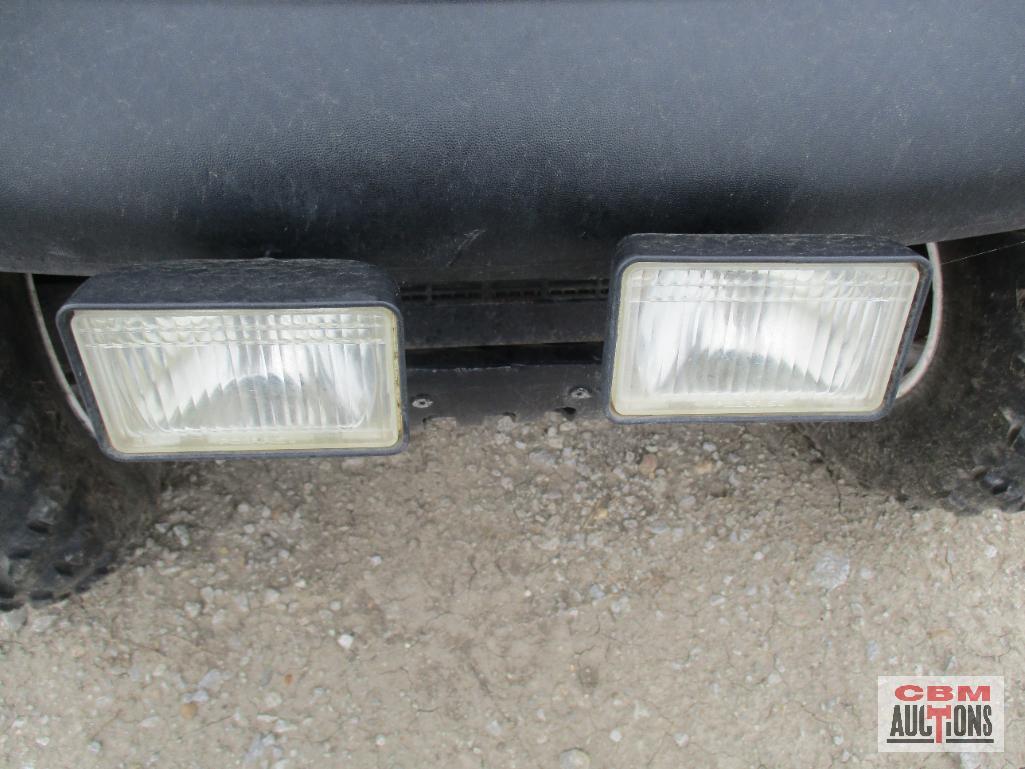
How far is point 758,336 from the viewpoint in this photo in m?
1.21

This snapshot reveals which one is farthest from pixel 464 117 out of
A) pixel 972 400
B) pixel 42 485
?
pixel 972 400

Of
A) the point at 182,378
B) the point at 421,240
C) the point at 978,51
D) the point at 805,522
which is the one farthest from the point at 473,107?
the point at 805,522

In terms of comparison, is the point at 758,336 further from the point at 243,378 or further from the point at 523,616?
the point at 523,616

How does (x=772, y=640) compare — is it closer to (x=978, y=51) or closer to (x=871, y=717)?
(x=871, y=717)

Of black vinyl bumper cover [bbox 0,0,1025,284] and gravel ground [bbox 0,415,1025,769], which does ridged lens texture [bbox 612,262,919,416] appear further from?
gravel ground [bbox 0,415,1025,769]

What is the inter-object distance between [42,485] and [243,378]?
1.86 ft

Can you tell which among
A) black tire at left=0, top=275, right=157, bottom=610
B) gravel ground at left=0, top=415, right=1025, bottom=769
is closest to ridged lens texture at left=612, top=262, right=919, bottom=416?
gravel ground at left=0, top=415, right=1025, bottom=769

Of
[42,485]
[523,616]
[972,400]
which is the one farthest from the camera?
[523,616]

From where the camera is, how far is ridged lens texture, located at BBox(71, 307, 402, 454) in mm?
1107

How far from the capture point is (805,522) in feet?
6.80

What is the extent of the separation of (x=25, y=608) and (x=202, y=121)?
1.30 m

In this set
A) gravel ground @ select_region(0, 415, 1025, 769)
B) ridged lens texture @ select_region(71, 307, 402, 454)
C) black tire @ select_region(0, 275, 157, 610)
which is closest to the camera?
ridged lens texture @ select_region(71, 307, 402, 454)

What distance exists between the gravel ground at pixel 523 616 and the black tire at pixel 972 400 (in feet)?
0.90

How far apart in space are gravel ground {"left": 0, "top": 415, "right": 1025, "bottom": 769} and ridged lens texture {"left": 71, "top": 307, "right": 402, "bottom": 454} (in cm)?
80
